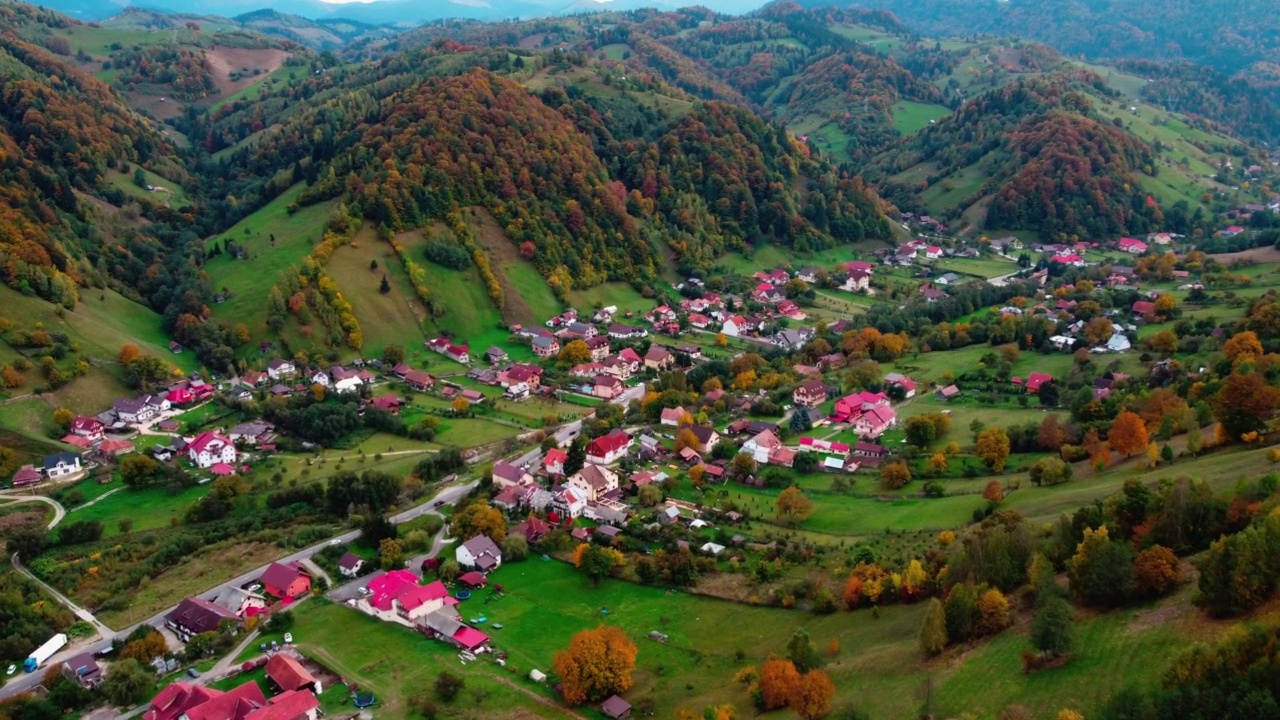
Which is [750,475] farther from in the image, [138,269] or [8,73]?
[8,73]

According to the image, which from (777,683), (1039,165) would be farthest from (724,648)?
(1039,165)

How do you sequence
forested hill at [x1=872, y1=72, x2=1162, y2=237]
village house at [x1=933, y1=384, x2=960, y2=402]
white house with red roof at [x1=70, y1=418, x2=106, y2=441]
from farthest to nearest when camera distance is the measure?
1. forested hill at [x1=872, y1=72, x2=1162, y2=237]
2. village house at [x1=933, y1=384, x2=960, y2=402]
3. white house with red roof at [x1=70, y1=418, x2=106, y2=441]

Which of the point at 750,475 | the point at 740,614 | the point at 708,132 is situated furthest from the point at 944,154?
the point at 740,614

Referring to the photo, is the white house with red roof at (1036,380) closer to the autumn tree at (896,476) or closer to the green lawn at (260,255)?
the autumn tree at (896,476)

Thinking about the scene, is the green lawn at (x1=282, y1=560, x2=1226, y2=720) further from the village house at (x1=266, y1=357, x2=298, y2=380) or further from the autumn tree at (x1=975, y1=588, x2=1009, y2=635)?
the village house at (x1=266, y1=357, x2=298, y2=380)

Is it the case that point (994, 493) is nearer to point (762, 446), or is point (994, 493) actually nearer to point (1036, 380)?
point (762, 446)

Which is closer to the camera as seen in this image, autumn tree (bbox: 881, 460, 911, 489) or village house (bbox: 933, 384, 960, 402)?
autumn tree (bbox: 881, 460, 911, 489)

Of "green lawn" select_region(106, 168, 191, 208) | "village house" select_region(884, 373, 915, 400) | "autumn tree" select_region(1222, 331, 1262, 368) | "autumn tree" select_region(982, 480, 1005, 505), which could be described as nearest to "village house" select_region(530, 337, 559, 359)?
"village house" select_region(884, 373, 915, 400)

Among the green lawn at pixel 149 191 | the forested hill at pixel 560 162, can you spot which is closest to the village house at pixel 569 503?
the forested hill at pixel 560 162
